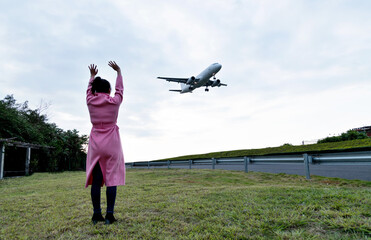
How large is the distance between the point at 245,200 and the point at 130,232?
6.06 feet

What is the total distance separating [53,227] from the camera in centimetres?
259

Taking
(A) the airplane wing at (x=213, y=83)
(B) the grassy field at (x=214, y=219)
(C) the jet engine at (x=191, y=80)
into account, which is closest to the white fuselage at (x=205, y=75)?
(C) the jet engine at (x=191, y=80)

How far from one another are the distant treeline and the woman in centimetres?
1936

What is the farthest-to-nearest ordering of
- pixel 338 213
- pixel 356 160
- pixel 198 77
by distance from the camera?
pixel 198 77, pixel 356 160, pixel 338 213

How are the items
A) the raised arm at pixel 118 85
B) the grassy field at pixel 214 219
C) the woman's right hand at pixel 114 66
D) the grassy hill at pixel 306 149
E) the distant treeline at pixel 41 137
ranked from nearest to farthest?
the grassy field at pixel 214 219 < the raised arm at pixel 118 85 < the woman's right hand at pixel 114 66 < the grassy hill at pixel 306 149 < the distant treeline at pixel 41 137

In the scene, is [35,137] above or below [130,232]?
above

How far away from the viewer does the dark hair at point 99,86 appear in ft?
9.31

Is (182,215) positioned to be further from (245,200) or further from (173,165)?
(173,165)

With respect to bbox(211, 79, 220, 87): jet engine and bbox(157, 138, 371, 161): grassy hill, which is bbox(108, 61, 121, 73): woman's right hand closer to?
bbox(157, 138, 371, 161): grassy hill

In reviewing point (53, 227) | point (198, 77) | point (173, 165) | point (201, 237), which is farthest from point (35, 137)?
point (201, 237)

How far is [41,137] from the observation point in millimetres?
22312

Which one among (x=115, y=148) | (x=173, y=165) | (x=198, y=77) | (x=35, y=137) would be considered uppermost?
(x=198, y=77)

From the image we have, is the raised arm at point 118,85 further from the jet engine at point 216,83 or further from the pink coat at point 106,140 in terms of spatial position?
the jet engine at point 216,83

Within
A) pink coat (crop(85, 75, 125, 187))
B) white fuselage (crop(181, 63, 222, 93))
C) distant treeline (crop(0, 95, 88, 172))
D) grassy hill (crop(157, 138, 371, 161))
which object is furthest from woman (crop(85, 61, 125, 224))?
white fuselage (crop(181, 63, 222, 93))
